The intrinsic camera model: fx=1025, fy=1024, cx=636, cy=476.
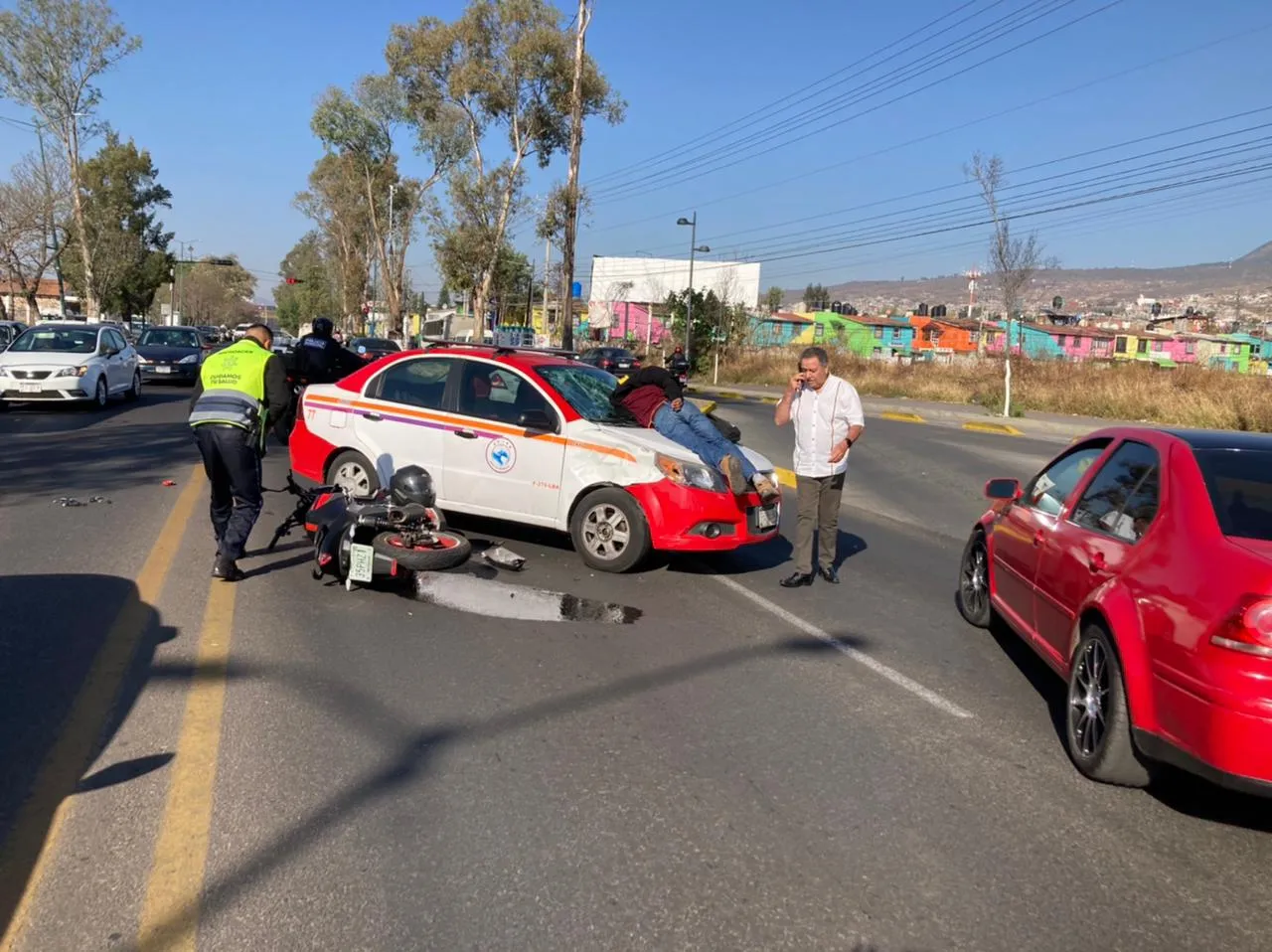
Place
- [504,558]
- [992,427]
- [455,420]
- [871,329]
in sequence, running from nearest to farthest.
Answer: [504,558], [455,420], [992,427], [871,329]

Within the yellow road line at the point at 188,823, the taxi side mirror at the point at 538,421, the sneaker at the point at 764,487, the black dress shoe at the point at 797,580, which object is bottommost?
the yellow road line at the point at 188,823

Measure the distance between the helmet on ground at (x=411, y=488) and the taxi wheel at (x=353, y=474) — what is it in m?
1.37

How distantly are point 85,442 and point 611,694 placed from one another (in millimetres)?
12219

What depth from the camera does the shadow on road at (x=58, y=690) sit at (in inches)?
141

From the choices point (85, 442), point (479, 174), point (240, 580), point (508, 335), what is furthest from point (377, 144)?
point (240, 580)

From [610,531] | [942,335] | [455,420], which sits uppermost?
[942,335]

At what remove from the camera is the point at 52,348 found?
19062 millimetres

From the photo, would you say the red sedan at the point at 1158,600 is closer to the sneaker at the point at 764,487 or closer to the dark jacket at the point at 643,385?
the sneaker at the point at 764,487

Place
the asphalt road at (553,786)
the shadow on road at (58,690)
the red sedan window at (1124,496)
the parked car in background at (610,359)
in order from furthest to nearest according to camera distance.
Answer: the parked car in background at (610,359), the red sedan window at (1124,496), the shadow on road at (58,690), the asphalt road at (553,786)

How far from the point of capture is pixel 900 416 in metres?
28.1

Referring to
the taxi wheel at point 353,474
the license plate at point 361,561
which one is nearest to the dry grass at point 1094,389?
the taxi wheel at point 353,474

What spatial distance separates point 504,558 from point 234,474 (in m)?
1.98

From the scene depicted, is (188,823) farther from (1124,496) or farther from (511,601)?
(1124,496)

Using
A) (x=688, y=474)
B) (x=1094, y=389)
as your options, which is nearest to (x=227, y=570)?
(x=688, y=474)
